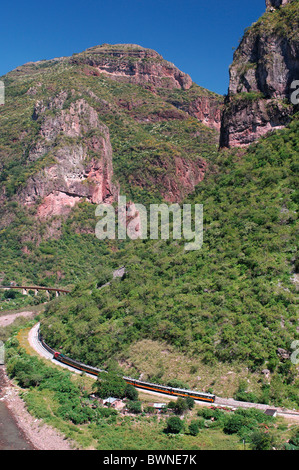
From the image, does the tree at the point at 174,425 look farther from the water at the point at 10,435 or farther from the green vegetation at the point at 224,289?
the water at the point at 10,435

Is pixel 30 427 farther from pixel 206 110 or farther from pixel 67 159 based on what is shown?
pixel 206 110

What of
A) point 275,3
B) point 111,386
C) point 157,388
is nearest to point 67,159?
point 275,3

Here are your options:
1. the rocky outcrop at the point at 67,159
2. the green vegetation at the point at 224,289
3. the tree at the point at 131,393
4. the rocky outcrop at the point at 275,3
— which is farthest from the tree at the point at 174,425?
the rocky outcrop at the point at 67,159

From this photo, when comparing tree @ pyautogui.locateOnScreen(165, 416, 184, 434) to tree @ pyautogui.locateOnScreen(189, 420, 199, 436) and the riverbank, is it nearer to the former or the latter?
tree @ pyautogui.locateOnScreen(189, 420, 199, 436)

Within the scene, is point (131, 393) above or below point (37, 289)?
below

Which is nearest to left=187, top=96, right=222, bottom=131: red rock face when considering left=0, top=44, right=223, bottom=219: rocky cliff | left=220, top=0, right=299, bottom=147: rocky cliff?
left=0, top=44, right=223, bottom=219: rocky cliff

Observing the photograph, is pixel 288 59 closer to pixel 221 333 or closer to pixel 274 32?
pixel 274 32
